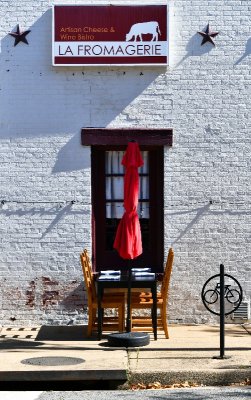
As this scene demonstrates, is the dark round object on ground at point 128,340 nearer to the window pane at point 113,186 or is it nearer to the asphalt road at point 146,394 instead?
the asphalt road at point 146,394

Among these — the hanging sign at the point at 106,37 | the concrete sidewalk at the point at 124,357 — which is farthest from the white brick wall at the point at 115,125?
the concrete sidewalk at the point at 124,357

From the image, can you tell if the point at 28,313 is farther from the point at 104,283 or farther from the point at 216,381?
the point at 216,381

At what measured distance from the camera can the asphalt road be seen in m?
9.75

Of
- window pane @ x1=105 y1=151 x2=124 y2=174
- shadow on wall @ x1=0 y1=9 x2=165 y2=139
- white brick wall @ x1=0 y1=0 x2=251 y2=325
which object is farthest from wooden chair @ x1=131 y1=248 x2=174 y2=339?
shadow on wall @ x1=0 y1=9 x2=165 y2=139

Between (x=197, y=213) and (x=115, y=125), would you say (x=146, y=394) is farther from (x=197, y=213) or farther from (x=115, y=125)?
(x=115, y=125)

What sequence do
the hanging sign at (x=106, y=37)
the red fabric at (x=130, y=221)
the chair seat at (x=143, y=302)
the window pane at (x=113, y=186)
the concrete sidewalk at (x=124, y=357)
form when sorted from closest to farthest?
the concrete sidewalk at (x=124, y=357)
the red fabric at (x=130, y=221)
the chair seat at (x=143, y=302)
the hanging sign at (x=106, y=37)
the window pane at (x=113, y=186)

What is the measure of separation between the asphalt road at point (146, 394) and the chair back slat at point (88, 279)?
279 cm

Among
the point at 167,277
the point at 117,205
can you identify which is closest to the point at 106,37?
the point at 117,205

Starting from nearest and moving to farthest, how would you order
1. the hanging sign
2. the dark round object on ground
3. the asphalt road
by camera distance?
the asphalt road < the dark round object on ground < the hanging sign

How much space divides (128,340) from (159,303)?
40.9 inches

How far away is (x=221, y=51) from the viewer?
1441cm

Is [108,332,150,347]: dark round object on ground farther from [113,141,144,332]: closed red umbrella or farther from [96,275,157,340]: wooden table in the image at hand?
[113,141,144,332]: closed red umbrella

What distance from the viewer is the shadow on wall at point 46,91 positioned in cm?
1437

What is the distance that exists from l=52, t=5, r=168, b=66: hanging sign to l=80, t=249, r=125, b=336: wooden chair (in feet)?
9.84
